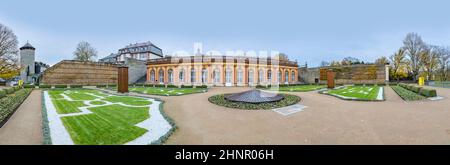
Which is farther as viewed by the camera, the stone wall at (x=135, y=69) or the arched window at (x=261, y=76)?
the stone wall at (x=135, y=69)

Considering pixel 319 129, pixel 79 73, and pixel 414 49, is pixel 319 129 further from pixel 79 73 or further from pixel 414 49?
pixel 414 49

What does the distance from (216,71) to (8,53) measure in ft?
108

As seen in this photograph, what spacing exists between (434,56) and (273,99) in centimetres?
5369

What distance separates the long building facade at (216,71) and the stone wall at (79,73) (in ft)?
30.4

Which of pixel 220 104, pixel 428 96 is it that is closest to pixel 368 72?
pixel 428 96

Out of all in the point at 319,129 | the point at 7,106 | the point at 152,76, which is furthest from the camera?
the point at 152,76

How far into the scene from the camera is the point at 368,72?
40.6m

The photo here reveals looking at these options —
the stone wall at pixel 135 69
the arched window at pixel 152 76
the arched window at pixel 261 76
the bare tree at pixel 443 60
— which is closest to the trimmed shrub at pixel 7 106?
the arched window at pixel 152 76

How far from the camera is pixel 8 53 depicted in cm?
2759

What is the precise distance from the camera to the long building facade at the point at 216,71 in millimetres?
35375

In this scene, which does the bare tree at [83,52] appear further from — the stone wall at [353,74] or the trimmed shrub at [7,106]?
the stone wall at [353,74]

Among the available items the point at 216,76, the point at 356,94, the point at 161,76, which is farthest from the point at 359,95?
the point at 161,76
